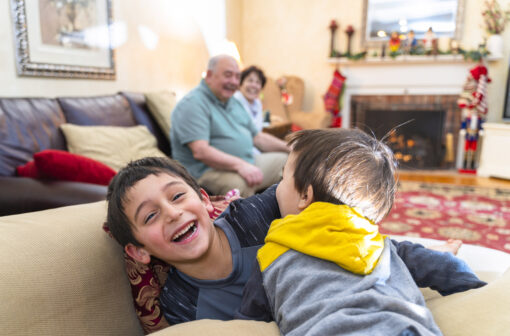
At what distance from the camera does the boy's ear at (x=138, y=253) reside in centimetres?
79

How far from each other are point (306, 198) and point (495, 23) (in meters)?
4.73

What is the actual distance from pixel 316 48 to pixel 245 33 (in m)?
1.10

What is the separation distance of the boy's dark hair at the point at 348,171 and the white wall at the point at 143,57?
2.09m

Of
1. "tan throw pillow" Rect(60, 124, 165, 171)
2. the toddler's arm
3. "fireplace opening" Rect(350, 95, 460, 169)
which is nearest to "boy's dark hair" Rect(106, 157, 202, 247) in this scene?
the toddler's arm

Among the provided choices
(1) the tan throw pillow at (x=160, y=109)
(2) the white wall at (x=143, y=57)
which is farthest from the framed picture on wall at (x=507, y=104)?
(1) the tan throw pillow at (x=160, y=109)

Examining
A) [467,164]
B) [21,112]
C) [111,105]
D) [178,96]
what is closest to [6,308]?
[21,112]

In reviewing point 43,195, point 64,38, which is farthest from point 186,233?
point 64,38

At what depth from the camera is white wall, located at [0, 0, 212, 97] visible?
2127 millimetres

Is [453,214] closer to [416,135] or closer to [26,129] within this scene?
[416,135]

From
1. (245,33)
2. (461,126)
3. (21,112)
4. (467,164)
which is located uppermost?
(245,33)

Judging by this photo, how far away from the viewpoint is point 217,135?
2.20 m

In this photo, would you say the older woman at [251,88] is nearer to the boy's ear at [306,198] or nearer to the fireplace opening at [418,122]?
the fireplace opening at [418,122]

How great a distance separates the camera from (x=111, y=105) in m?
2.55

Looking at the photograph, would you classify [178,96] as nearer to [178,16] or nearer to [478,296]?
[178,16]
